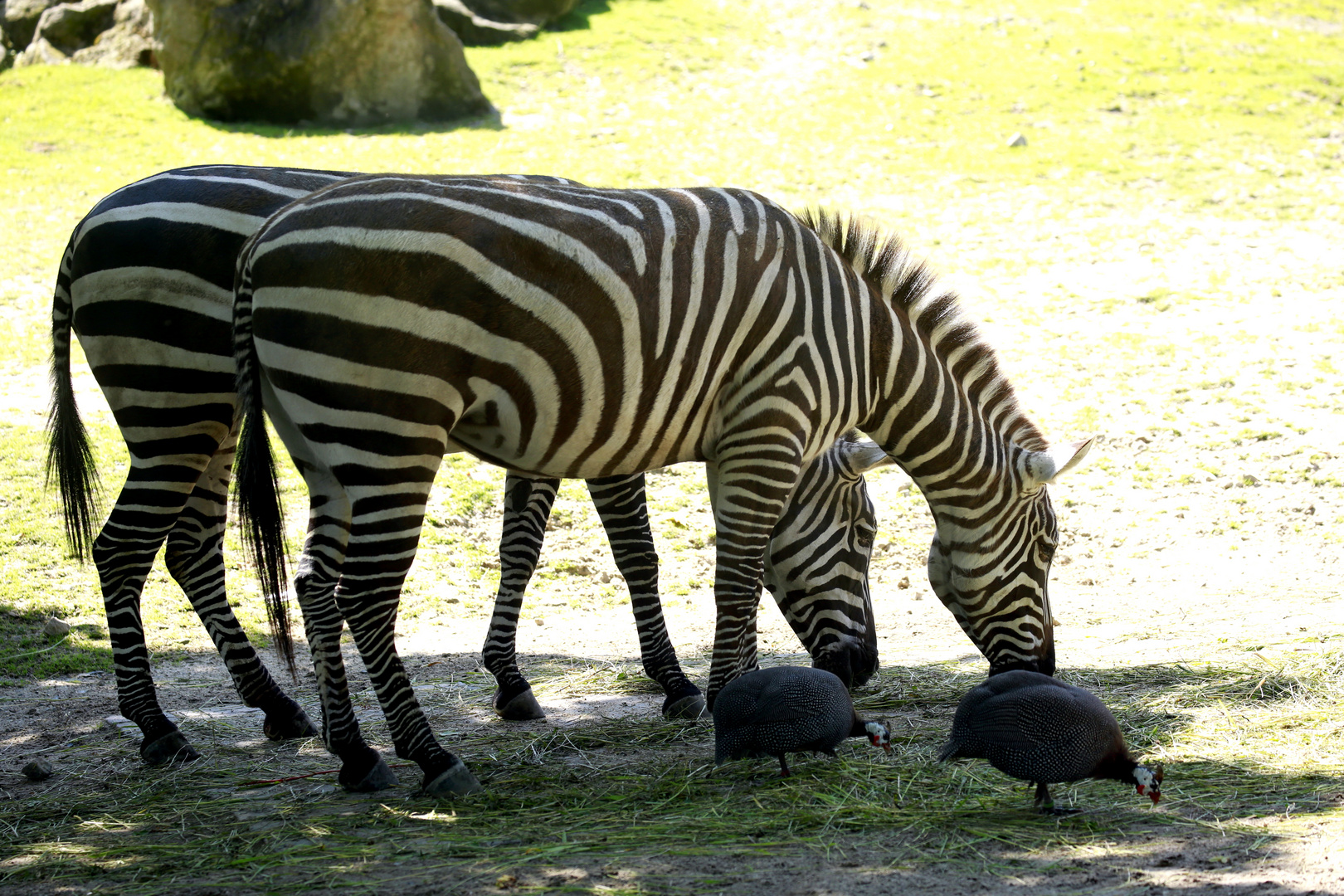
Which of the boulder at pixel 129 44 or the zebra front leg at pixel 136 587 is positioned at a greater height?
the boulder at pixel 129 44

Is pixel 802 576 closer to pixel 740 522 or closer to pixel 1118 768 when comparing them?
pixel 740 522

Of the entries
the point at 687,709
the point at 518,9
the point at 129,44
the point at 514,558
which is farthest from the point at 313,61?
the point at 687,709

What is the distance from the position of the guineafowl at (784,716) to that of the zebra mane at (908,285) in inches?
74.6

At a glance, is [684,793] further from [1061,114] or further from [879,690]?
[1061,114]

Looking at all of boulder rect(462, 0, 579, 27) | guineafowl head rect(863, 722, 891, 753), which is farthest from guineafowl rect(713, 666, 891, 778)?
boulder rect(462, 0, 579, 27)

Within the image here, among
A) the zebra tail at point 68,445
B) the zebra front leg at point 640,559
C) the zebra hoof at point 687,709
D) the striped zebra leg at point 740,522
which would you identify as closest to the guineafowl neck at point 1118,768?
the striped zebra leg at point 740,522

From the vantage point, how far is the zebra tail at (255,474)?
446 cm

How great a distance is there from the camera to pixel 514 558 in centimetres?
653

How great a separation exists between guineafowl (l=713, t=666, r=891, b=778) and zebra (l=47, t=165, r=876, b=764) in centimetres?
118

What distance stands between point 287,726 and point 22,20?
2155cm

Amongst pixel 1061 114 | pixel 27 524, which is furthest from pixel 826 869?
pixel 1061 114

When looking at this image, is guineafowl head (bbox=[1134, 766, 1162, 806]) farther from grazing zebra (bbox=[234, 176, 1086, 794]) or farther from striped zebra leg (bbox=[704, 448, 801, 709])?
striped zebra leg (bbox=[704, 448, 801, 709])

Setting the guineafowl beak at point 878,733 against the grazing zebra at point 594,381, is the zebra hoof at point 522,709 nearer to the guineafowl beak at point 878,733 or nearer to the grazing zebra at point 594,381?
the grazing zebra at point 594,381

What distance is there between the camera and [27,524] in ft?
28.2
